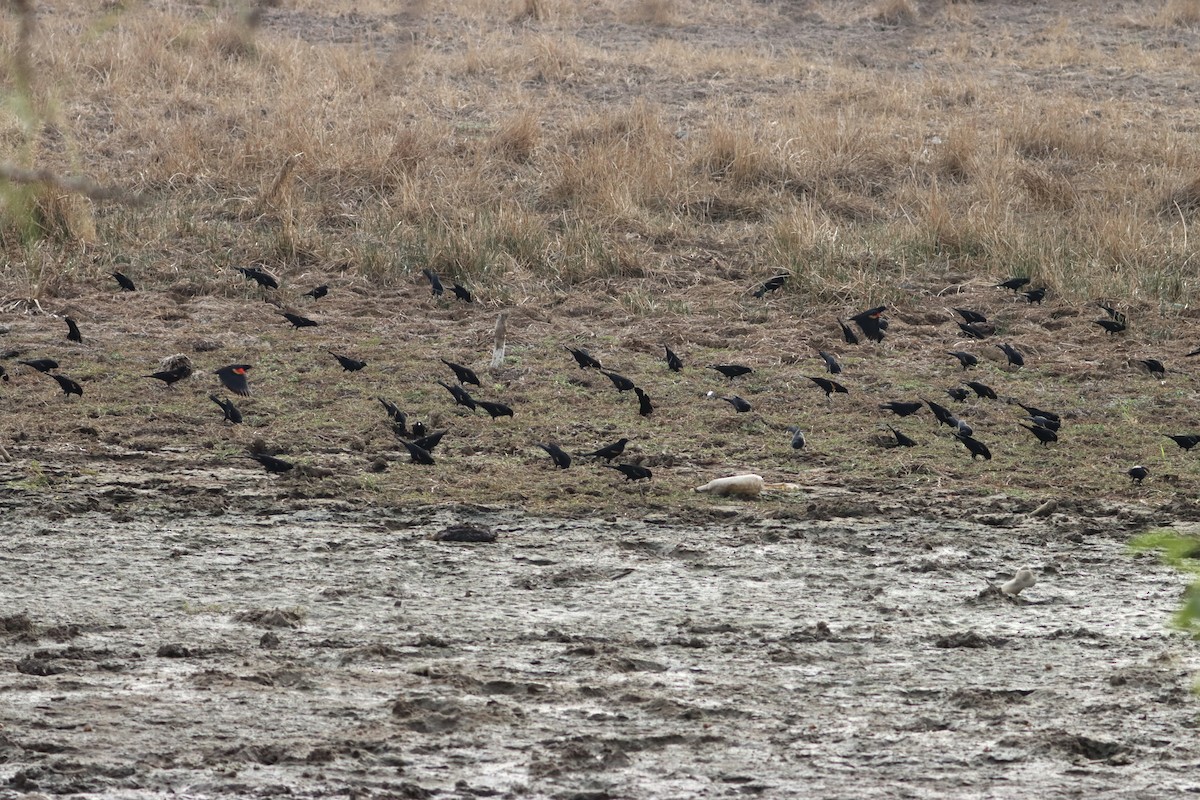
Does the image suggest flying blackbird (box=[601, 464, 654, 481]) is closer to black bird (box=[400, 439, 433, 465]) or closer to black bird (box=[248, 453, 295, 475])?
black bird (box=[400, 439, 433, 465])

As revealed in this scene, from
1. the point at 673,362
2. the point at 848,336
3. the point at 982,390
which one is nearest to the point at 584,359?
the point at 673,362

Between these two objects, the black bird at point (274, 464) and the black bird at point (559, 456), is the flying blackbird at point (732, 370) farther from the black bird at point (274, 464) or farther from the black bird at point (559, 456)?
the black bird at point (274, 464)

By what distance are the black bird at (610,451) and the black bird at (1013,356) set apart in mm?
2714

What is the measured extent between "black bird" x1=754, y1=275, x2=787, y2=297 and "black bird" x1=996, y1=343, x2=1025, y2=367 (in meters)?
1.61

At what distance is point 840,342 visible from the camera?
28.3ft

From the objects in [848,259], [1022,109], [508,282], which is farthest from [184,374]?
[1022,109]

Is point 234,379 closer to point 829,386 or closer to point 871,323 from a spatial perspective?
point 829,386

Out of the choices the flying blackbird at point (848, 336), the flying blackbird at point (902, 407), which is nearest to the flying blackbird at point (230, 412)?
the flying blackbird at point (902, 407)

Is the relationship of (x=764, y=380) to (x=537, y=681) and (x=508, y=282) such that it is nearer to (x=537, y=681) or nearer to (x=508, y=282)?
(x=508, y=282)

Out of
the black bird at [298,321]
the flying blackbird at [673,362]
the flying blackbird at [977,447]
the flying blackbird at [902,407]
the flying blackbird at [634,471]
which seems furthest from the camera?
the black bird at [298,321]

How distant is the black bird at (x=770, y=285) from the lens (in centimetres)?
941

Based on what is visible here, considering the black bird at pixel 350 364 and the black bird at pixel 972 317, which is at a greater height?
the black bird at pixel 972 317

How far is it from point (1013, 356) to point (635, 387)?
2.18 metres

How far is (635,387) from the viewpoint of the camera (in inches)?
294
